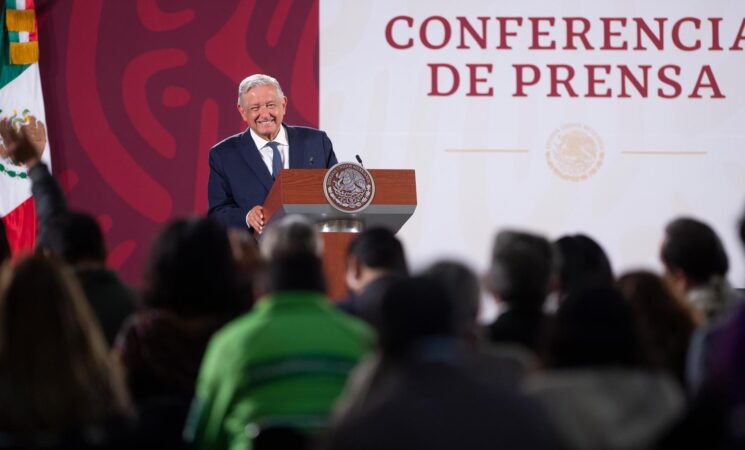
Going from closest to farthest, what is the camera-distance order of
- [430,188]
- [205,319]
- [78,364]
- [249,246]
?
[78,364]
[205,319]
[249,246]
[430,188]

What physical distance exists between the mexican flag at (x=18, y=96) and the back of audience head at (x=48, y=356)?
525 centimetres

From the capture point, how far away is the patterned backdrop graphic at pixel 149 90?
298 inches

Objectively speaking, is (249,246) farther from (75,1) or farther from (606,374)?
(75,1)

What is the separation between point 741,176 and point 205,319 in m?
5.64

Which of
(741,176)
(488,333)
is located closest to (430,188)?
(741,176)

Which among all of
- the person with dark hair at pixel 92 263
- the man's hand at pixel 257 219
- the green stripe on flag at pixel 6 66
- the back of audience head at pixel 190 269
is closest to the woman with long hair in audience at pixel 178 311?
the back of audience head at pixel 190 269

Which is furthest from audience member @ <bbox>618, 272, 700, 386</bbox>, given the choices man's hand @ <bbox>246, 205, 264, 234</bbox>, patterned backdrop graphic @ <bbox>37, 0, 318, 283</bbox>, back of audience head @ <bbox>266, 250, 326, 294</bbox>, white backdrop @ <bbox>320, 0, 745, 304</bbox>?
patterned backdrop graphic @ <bbox>37, 0, 318, 283</bbox>

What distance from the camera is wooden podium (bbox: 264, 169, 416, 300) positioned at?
15.8 ft

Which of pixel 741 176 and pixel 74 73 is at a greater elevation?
pixel 74 73

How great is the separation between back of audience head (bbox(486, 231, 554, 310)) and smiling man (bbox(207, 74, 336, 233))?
2.85 metres

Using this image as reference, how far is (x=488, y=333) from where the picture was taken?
116 inches

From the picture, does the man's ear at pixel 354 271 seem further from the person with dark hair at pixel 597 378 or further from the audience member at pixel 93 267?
the person with dark hair at pixel 597 378

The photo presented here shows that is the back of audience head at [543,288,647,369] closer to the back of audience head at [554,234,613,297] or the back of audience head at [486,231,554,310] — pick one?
the back of audience head at [486,231,554,310]

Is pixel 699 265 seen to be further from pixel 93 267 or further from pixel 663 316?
pixel 93 267
